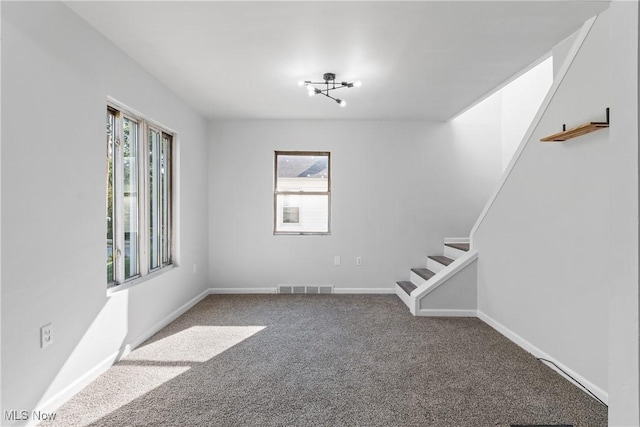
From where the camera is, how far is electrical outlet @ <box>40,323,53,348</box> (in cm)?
195

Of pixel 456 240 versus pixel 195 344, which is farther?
pixel 456 240

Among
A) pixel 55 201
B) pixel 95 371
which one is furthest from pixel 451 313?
pixel 55 201

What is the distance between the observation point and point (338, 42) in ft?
8.62

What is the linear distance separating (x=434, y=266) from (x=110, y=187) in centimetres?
379

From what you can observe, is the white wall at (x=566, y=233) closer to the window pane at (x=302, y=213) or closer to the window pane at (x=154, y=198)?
the window pane at (x=302, y=213)

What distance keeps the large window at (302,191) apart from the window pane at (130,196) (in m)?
2.12

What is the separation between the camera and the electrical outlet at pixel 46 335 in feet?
6.39

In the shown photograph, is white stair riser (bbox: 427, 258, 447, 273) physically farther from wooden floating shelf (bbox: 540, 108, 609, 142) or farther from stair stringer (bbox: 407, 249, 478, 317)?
wooden floating shelf (bbox: 540, 108, 609, 142)

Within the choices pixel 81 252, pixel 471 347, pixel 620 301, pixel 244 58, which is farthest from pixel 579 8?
pixel 81 252

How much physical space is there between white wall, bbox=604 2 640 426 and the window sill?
9.66 feet

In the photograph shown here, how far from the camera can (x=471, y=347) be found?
302 centimetres

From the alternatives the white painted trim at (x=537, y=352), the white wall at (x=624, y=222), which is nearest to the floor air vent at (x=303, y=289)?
the white painted trim at (x=537, y=352)

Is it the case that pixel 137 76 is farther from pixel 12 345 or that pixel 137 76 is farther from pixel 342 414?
pixel 342 414

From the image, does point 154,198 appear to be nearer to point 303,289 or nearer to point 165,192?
point 165,192
